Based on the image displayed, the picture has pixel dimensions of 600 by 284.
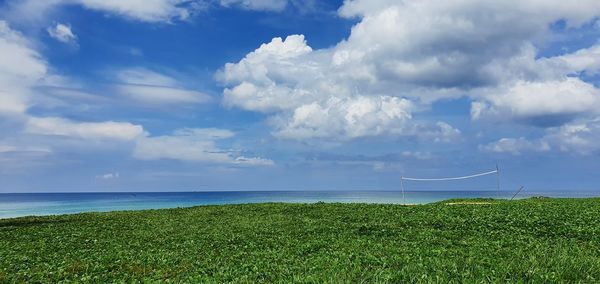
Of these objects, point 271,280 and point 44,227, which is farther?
point 44,227

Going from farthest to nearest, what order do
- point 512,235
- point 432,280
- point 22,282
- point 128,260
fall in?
1. point 512,235
2. point 128,260
3. point 22,282
4. point 432,280

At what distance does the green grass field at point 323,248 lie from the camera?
46.1 ft

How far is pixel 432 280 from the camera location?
1185cm

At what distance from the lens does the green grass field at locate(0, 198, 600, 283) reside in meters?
14.0

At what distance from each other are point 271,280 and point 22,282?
369 inches

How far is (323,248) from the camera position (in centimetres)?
2131

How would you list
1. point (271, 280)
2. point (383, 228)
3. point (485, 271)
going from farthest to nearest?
1. point (383, 228)
2. point (271, 280)
3. point (485, 271)

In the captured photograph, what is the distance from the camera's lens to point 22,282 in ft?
55.1

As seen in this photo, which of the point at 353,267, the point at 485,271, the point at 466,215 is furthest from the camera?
the point at 466,215

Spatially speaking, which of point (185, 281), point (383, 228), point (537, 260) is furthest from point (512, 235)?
point (185, 281)

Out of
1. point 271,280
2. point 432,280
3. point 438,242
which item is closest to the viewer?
point 432,280

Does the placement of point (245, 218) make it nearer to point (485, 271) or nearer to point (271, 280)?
point (271, 280)

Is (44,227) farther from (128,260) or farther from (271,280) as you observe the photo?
(271,280)

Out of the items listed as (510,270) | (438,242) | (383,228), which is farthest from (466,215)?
(510,270)
